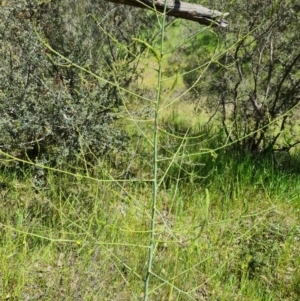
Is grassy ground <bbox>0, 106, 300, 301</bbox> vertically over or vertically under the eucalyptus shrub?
under

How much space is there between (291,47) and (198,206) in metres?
2.78

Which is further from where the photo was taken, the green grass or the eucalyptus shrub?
the eucalyptus shrub

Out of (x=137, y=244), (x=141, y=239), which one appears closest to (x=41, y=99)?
(x=141, y=239)

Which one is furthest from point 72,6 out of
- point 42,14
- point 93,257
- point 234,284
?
point 234,284

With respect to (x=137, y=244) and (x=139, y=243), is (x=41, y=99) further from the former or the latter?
(x=137, y=244)

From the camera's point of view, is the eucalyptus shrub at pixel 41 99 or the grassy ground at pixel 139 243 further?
the eucalyptus shrub at pixel 41 99

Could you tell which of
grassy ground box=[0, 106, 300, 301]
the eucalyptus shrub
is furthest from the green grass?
the eucalyptus shrub

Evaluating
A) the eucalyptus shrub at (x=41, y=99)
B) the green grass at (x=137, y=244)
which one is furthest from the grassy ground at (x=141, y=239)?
the eucalyptus shrub at (x=41, y=99)

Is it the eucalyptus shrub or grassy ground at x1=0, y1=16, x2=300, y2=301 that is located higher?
the eucalyptus shrub

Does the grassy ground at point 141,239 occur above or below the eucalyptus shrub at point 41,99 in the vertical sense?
below

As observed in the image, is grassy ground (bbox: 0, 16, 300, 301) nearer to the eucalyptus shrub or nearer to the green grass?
the green grass

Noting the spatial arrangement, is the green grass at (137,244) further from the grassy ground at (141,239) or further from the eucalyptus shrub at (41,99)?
the eucalyptus shrub at (41,99)

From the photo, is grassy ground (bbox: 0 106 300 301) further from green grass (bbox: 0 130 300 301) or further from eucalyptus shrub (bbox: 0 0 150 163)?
eucalyptus shrub (bbox: 0 0 150 163)

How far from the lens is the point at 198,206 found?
388 centimetres
